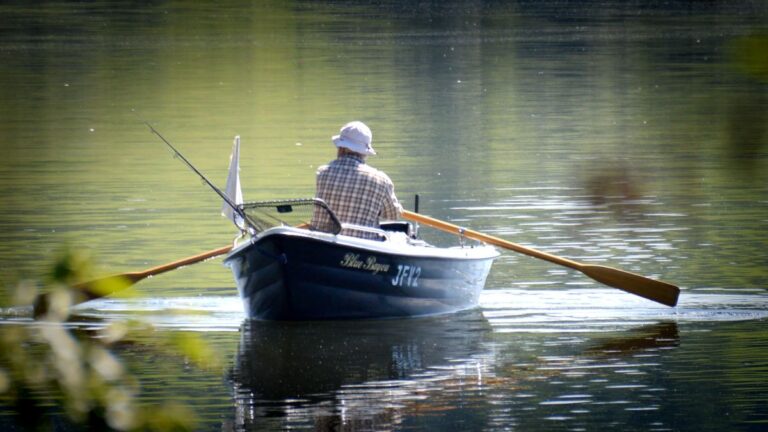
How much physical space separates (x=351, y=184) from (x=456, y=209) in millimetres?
7971

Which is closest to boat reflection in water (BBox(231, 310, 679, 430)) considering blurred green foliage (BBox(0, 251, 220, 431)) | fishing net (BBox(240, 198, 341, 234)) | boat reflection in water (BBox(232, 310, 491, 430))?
boat reflection in water (BBox(232, 310, 491, 430))

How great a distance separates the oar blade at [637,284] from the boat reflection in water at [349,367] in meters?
1.08

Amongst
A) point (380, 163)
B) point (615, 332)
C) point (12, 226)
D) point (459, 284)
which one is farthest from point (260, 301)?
point (380, 163)

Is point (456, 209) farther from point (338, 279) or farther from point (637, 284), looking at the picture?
point (338, 279)

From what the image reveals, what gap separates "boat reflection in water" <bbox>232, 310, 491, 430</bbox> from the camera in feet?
29.5

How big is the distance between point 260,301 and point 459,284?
162 cm

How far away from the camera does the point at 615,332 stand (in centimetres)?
1182

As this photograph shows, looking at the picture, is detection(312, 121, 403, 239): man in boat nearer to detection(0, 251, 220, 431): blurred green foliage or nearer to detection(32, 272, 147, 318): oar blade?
detection(32, 272, 147, 318): oar blade

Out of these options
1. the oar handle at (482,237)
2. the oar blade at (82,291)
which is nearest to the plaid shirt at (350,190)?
the oar handle at (482,237)

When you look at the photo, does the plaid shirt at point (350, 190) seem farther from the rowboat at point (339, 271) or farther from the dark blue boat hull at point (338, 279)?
the dark blue boat hull at point (338, 279)

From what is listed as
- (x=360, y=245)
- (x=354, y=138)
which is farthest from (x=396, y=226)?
(x=354, y=138)

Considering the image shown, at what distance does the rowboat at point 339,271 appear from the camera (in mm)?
11141

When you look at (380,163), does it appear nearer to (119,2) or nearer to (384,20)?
(384,20)

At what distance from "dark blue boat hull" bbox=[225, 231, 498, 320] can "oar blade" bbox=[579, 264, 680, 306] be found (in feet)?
3.50
